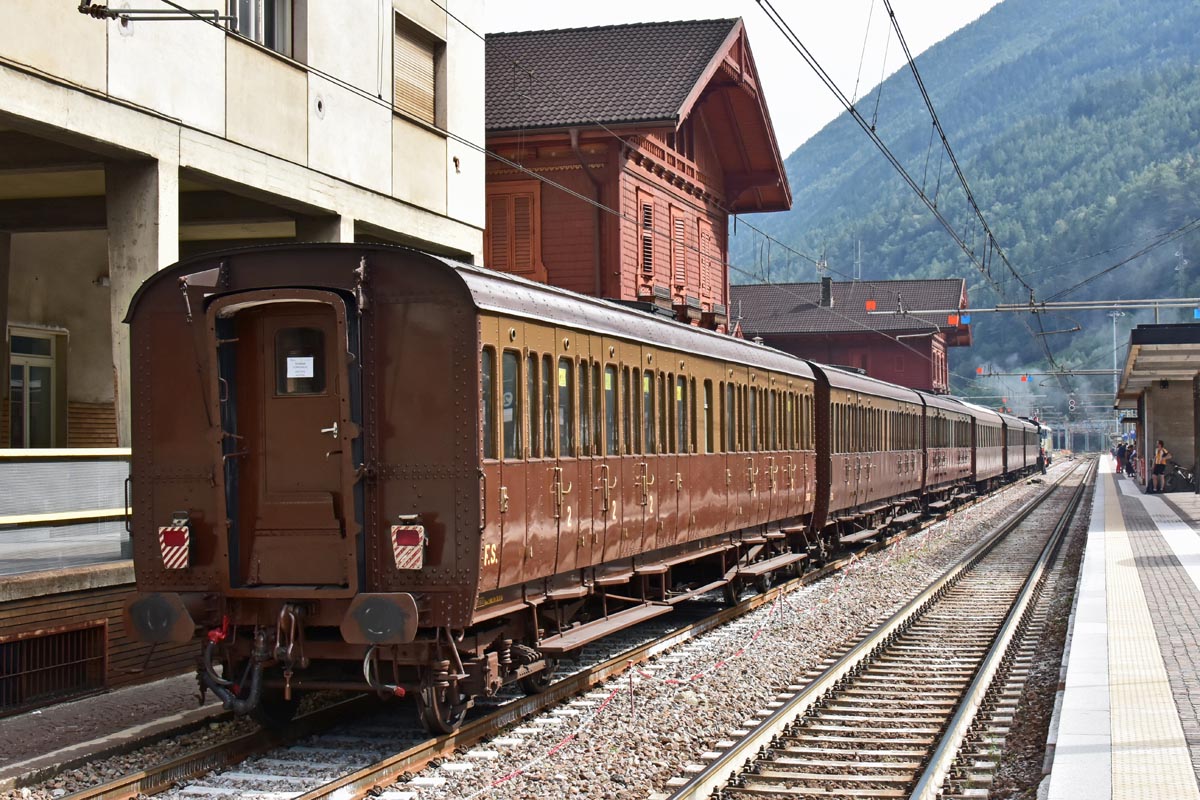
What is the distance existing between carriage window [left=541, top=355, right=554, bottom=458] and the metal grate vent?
3.72 meters

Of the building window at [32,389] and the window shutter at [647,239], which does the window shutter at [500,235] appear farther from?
the building window at [32,389]

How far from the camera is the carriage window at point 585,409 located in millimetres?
10742

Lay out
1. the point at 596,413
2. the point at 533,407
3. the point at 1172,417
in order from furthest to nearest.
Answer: the point at 1172,417, the point at 596,413, the point at 533,407

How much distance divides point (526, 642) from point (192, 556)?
96.5 inches

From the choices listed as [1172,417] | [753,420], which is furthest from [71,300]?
[1172,417]

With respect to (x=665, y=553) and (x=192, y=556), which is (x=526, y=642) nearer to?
(x=192, y=556)

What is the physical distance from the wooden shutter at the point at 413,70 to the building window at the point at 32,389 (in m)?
5.28

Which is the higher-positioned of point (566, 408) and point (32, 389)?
point (32, 389)

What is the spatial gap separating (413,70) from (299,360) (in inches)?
396

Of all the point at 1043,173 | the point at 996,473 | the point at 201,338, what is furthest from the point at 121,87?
the point at 1043,173

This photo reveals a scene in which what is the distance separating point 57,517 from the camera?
35.5 ft

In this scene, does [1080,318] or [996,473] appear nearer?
[996,473]

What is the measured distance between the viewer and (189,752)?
859 centimetres

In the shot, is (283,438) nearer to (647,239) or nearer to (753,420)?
(753,420)
